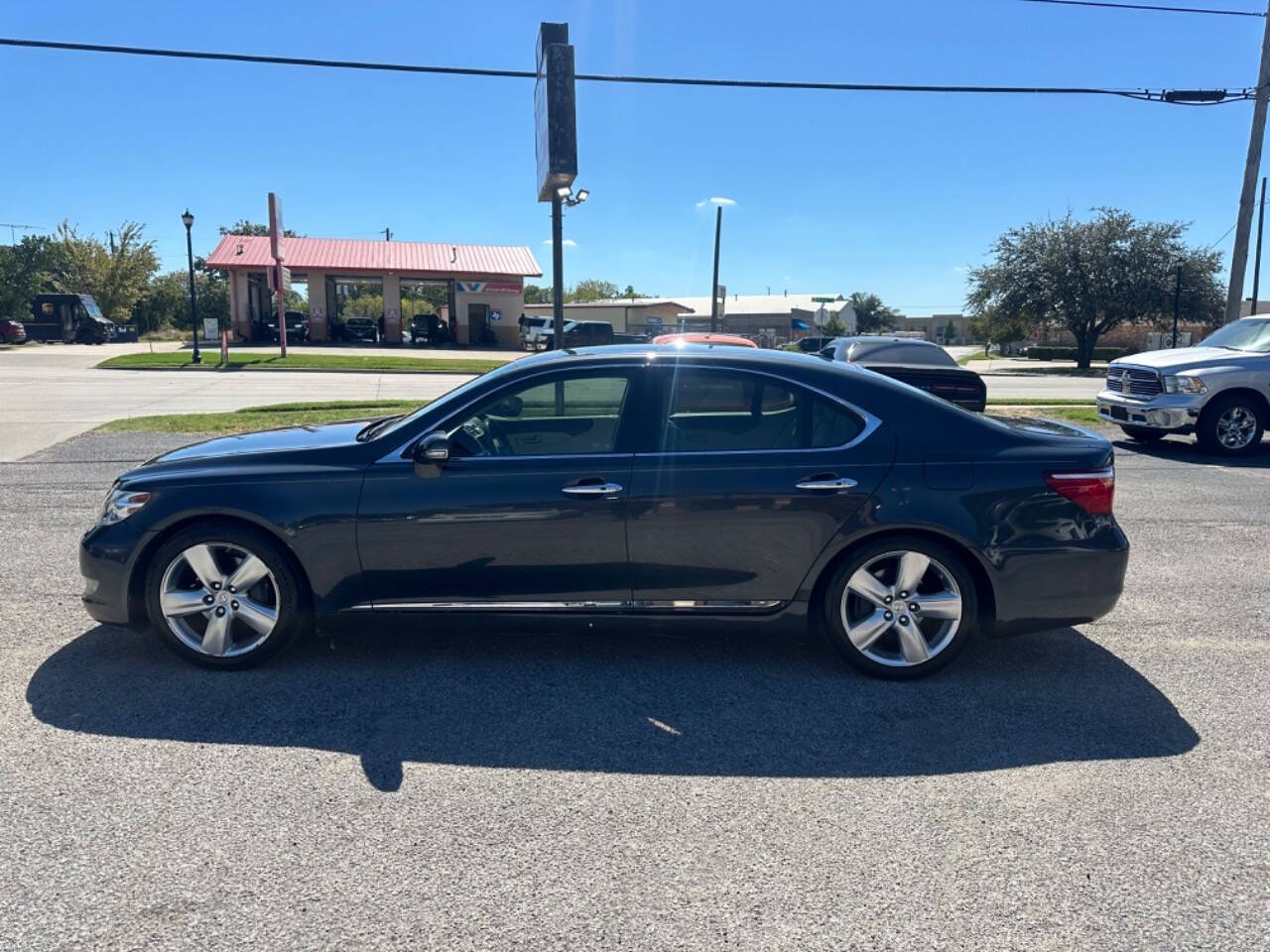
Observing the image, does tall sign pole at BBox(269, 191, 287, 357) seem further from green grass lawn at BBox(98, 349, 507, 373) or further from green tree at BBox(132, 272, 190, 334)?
green tree at BBox(132, 272, 190, 334)

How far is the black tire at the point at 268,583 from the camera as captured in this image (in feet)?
13.9

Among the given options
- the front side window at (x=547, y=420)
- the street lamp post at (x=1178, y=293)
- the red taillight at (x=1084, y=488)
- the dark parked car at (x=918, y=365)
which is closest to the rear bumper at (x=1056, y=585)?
the red taillight at (x=1084, y=488)

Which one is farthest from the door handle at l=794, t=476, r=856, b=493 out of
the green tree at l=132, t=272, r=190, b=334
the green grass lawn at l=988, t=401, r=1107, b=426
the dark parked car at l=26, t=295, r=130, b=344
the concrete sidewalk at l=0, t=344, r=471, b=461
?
the green tree at l=132, t=272, r=190, b=334

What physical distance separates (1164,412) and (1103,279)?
35.6m

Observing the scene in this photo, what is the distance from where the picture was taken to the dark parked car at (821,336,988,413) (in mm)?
12805

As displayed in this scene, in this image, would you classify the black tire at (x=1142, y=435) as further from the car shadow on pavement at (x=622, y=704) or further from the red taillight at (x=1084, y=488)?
the red taillight at (x=1084, y=488)

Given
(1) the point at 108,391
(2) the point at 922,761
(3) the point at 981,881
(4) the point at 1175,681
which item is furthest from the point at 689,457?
(1) the point at 108,391

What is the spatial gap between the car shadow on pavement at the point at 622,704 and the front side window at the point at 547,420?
1063 millimetres

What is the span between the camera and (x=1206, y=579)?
614cm

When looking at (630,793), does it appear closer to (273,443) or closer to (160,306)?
(273,443)

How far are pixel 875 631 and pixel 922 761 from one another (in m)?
0.80

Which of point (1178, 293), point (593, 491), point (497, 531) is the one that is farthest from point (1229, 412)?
point (1178, 293)

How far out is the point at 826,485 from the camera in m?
4.21

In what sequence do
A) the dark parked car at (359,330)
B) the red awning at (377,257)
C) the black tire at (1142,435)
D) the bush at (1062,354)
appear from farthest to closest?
the bush at (1062,354)
the dark parked car at (359,330)
the red awning at (377,257)
the black tire at (1142,435)
